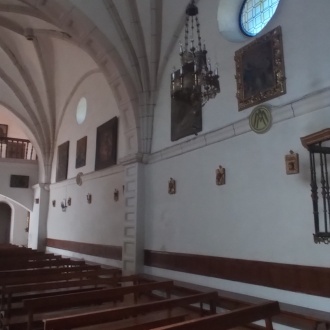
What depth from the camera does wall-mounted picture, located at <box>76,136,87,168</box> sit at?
40.7 feet

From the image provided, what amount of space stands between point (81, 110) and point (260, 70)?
8396mm

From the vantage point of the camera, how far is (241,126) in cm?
634

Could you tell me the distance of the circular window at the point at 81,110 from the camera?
42.1ft

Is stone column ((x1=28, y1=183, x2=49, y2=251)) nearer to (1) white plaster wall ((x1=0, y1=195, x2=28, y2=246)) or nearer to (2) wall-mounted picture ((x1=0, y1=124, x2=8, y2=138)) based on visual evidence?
(1) white plaster wall ((x1=0, y1=195, x2=28, y2=246))

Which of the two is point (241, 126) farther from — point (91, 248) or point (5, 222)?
point (5, 222)

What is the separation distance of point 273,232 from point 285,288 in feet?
2.67

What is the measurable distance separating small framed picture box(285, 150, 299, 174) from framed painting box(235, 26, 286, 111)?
1000 millimetres

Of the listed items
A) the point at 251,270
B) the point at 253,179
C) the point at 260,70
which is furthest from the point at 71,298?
the point at 260,70

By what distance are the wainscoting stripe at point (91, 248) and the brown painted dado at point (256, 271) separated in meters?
2.25

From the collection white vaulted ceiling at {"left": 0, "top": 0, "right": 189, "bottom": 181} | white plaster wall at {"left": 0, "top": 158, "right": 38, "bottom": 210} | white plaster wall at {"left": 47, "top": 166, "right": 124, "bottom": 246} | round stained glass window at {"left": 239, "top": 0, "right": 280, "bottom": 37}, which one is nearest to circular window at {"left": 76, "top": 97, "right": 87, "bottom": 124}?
white plaster wall at {"left": 47, "top": 166, "right": 124, "bottom": 246}

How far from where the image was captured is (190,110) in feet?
25.0

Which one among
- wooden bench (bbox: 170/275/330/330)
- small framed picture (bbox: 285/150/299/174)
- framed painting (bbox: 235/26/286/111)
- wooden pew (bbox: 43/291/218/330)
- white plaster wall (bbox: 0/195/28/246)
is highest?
framed painting (bbox: 235/26/286/111)

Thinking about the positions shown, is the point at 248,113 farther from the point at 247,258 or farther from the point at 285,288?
the point at 285,288

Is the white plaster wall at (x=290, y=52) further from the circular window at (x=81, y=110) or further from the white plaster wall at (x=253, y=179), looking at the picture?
the circular window at (x=81, y=110)
